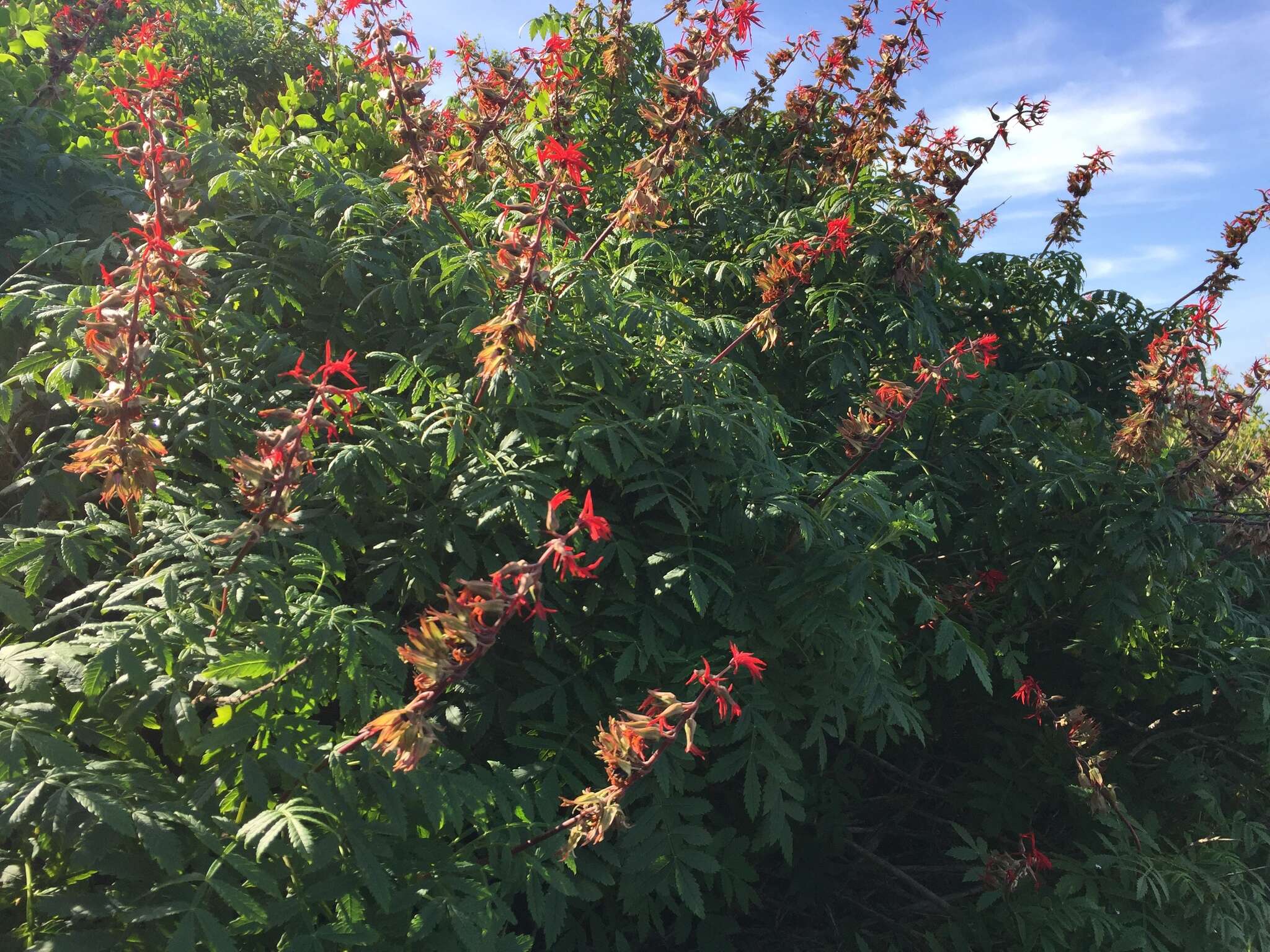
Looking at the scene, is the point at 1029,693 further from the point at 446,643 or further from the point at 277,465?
the point at 277,465

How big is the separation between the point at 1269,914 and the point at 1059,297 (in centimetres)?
304

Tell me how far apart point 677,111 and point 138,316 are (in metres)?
1.70

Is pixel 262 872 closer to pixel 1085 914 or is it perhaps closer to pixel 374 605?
pixel 374 605

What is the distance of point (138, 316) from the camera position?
2.02 m

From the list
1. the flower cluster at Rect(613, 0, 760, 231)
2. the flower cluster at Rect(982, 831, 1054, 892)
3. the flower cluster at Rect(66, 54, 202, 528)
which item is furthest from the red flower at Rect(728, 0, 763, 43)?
the flower cluster at Rect(982, 831, 1054, 892)

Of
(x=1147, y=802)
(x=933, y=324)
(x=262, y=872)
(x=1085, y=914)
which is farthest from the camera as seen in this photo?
(x=1147, y=802)

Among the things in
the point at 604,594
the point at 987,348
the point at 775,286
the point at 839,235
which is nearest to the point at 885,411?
the point at 775,286

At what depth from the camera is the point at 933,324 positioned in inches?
157

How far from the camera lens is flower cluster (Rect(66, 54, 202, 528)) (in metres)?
1.91

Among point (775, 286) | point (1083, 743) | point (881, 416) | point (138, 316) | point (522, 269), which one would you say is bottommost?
point (1083, 743)

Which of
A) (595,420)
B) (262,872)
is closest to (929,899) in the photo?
(595,420)

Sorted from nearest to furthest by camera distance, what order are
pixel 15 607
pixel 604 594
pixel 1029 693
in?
pixel 15 607 → pixel 604 594 → pixel 1029 693

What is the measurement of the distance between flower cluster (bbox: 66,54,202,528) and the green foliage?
0.23 meters

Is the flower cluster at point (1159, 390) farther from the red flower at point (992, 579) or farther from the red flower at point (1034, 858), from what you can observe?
the red flower at point (1034, 858)
